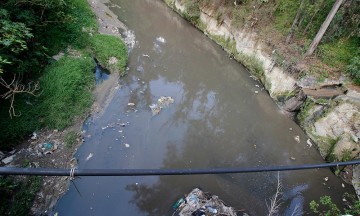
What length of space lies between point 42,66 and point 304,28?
1029 cm

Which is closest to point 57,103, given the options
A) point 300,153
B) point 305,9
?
point 300,153

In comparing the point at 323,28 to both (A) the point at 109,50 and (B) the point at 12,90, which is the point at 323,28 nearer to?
(A) the point at 109,50

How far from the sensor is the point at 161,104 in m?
9.60

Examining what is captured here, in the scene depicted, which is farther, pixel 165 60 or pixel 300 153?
pixel 165 60

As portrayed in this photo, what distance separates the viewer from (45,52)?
887 centimetres

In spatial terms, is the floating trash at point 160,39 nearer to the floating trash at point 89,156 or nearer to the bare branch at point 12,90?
the bare branch at point 12,90

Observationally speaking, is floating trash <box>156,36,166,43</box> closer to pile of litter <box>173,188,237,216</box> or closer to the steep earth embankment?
the steep earth embankment

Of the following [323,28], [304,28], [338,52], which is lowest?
[338,52]

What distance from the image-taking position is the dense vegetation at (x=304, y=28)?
10.1 metres

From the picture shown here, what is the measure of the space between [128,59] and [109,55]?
885mm

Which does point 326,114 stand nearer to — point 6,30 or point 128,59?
point 128,59

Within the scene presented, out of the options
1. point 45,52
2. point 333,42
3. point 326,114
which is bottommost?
point 45,52

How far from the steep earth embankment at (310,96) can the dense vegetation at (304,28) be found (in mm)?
310

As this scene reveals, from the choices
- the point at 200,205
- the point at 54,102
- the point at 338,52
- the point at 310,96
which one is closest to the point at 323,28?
the point at 338,52
